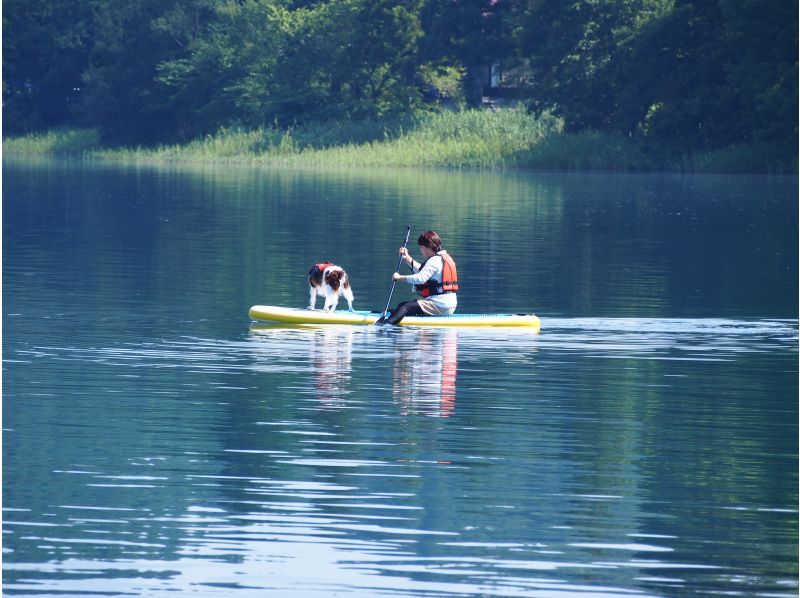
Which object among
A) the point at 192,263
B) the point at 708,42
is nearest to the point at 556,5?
the point at 708,42

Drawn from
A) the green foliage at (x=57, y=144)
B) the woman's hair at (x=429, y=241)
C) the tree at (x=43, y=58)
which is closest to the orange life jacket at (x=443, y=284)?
the woman's hair at (x=429, y=241)

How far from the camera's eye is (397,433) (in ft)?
41.8

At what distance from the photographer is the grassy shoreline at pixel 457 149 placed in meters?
66.3

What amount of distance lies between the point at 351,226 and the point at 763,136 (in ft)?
94.1

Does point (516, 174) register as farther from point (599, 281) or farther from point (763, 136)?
point (599, 281)

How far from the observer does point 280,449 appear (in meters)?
→ 12.0

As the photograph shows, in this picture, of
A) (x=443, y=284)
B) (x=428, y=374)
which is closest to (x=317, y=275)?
(x=443, y=284)

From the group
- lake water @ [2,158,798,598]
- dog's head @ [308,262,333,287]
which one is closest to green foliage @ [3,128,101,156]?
lake water @ [2,158,798,598]

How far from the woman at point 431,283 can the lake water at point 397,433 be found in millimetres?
392

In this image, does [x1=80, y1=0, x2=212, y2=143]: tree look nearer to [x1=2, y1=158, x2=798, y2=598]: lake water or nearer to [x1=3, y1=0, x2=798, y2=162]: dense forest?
[x1=3, y1=0, x2=798, y2=162]: dense forest

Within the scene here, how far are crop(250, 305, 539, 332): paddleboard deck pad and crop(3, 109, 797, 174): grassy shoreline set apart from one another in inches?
1790

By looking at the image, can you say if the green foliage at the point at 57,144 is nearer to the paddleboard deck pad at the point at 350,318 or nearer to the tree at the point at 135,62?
the tree at the point at 135,62

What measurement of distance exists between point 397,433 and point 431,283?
6901 mm

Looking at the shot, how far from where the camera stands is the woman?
19.2 meters
